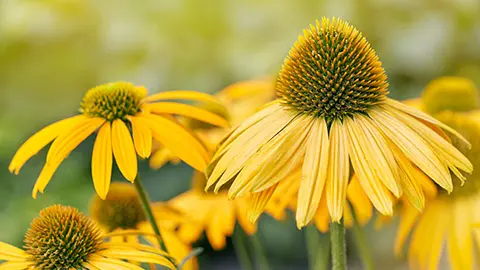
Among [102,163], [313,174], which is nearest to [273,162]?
[313,174]

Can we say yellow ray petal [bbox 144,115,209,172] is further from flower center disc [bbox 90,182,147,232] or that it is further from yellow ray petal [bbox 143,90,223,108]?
flower center disc [bbox 90,182,147,232]

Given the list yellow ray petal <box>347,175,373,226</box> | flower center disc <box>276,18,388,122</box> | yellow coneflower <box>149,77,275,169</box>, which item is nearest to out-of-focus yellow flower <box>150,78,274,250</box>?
yellow coneflower <box>149,77,275,169</box>

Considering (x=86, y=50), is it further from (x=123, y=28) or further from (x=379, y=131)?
(x=379, y=131)

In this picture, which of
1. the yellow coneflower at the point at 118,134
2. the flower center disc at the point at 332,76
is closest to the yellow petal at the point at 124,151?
the yellow coneflower at the point at 118,134

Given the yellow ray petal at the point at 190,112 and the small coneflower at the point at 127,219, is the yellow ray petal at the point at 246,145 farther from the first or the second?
the small coneflower at the point at 127,219

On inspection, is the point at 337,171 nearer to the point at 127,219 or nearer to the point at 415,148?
the point at 415,148

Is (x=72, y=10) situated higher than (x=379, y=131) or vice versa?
(x=72, y=10)

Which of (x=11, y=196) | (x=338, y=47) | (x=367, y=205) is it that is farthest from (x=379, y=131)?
(x=11, y=196)
